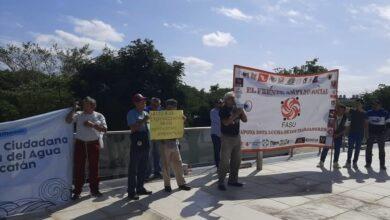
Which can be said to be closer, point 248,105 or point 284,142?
point 248,105

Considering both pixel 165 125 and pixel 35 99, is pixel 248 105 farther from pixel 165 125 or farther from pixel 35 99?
pixel 35 99

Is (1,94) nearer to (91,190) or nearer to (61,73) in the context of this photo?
(61,73)

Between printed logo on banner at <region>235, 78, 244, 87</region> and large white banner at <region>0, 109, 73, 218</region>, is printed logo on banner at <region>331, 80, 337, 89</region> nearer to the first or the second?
printed logo on banner at <region>235, 78, 244, 87</region>

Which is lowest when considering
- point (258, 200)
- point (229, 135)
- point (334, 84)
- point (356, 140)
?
point (258, 200)

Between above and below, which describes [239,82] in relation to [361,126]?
above

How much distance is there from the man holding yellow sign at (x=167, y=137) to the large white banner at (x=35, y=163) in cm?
152

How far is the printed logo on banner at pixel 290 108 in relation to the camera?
9.65 meters

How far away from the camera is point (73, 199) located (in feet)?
22.9

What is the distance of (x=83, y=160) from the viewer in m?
7.06

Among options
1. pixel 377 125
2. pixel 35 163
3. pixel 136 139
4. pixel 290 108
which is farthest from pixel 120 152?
pixel 377 125

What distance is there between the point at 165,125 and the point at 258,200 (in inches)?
83.4

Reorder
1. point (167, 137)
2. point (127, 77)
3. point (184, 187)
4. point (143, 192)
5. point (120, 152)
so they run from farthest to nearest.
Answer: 1. point (127, 77)
2. point (120, 152)
3. point (184, 187)
4. point (167, 137)
5. point (143, 192)

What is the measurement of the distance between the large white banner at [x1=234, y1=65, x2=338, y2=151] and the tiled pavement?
853 millimetres

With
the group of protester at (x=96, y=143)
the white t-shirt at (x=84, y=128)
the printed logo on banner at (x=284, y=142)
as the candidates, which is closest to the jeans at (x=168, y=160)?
the group of protester at (x=96, y=143)
